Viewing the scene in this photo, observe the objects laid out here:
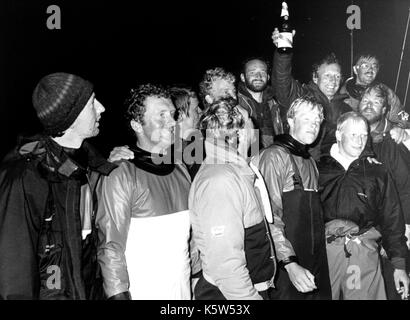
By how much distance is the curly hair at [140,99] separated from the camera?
245 cm

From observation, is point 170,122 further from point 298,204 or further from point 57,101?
point 298,204

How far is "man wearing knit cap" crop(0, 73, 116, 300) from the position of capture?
1843mm

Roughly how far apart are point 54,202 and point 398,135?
127 inches

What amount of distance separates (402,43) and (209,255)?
5034 mm

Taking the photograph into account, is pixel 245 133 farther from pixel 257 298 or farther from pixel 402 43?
pixel 402 43

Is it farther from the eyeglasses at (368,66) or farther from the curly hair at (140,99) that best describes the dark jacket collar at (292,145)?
the eyeglasses at (368,66)

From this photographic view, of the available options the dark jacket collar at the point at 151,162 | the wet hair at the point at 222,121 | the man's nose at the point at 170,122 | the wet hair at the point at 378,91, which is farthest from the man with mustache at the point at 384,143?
the dark jacket collar at the point at 151,162

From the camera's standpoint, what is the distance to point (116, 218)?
2.17 meters

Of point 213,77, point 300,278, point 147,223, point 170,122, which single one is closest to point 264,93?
point 213,77

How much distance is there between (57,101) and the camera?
213 centimetres

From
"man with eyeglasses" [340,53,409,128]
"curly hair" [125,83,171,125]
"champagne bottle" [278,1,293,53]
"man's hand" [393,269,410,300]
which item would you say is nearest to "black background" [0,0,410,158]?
"man with eyeglasses" [340,53,409,128]

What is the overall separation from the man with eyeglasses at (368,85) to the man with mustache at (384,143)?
25 cm
